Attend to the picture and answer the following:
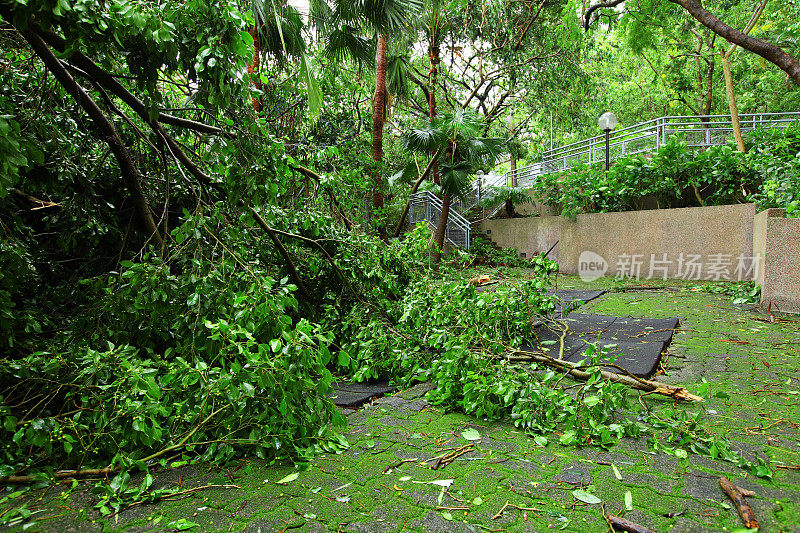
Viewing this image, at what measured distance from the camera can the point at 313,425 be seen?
2.43m

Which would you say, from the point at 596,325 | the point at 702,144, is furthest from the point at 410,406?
the point at 702,144

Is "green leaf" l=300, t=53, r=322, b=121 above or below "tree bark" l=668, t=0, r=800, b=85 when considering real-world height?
below

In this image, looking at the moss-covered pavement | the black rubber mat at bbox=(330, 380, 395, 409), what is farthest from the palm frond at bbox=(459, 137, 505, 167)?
the moss-covered pavement

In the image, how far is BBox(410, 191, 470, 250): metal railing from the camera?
1351 centimetres

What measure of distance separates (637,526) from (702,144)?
14183 mm

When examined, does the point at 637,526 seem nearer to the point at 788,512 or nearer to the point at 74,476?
the point at 788,512

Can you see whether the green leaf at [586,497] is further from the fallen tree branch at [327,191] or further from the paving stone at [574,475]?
the fallen tree branch at [327,191]

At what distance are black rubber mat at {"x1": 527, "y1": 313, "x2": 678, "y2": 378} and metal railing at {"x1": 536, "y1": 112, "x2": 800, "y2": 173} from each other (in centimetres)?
798

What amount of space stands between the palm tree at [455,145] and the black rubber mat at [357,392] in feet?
15.4

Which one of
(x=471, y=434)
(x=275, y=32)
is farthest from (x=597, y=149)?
(x=471, y=434)

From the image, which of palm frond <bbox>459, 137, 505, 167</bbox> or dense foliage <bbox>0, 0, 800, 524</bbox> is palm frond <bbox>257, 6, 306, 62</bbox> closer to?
dense foliage <bbox>0, 0, 800, 524</bbox>

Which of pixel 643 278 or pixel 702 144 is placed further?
pixel 702 144

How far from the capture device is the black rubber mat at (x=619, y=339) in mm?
3607

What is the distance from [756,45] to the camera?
620 cm
